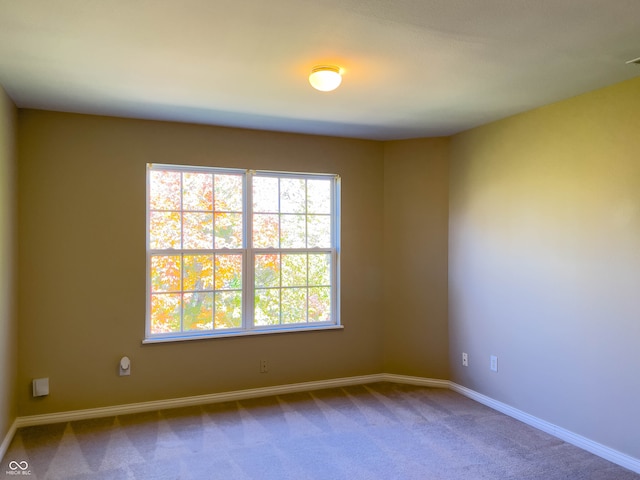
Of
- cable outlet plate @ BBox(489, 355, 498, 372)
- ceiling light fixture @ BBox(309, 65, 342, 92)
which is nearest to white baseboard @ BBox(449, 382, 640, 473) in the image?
cable outlet plate @ BBox(489, 355, 498, 372)

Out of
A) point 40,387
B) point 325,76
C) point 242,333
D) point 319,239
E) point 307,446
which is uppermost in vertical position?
point 325,76

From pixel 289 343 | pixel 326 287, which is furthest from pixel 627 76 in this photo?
pixel 289 343

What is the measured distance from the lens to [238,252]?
393 centimetres

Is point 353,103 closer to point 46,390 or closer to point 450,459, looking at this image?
point 450,459

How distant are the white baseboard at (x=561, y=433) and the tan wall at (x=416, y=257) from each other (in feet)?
1.53

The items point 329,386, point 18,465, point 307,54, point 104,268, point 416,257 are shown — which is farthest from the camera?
point 416,257

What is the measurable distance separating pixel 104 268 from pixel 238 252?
3.61ft

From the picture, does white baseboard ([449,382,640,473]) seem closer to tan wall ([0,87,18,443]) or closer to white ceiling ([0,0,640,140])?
white ceiling ([0,0,640,140])

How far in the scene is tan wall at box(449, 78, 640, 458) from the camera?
2705 millimetres

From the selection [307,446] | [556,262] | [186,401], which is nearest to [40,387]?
[186,401]

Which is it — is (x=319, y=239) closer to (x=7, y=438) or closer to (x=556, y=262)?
(x=556, y=262)

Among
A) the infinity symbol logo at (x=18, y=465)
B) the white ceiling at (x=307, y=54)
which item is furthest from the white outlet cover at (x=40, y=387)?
the white ceiling at (x=307, y=54)

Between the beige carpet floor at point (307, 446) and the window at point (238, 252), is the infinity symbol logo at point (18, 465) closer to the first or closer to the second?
the beige carpet floor at point (307, 446)

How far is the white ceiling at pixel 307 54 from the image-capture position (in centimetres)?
187
